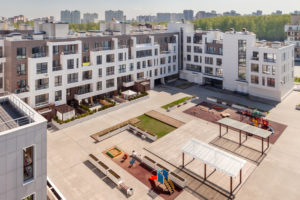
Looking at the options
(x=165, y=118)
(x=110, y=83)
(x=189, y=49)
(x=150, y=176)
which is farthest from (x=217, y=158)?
(x=189, y=49)

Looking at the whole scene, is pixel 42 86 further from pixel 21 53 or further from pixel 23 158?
pixel 23 158

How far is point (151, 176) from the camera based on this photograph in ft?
93.4

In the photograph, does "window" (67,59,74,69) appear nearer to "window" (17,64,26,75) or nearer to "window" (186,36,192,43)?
"window" (17,64,26,75)

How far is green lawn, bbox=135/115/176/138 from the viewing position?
131 ft

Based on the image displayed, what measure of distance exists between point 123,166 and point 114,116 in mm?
16688

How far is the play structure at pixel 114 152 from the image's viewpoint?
32781 millimetres

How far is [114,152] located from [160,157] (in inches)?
266

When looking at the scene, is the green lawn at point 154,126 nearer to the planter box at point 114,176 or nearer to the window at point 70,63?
the planter box at point 114,176

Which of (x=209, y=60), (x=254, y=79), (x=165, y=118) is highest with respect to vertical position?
(x=209, y=60)

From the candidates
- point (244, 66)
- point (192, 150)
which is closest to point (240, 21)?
point (244, 66)

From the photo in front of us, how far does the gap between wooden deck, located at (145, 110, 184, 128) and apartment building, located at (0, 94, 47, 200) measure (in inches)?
1108

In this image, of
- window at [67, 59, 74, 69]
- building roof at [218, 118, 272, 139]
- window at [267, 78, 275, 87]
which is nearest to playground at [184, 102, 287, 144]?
building roof at [218, 118, 272, 139]

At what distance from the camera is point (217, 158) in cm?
2667

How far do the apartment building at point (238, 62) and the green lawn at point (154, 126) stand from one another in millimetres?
28119
